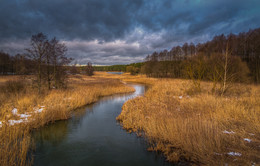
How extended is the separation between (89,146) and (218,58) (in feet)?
38.4

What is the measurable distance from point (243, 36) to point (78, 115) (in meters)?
38.3

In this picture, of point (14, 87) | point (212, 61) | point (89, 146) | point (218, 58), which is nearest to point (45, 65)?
point (14, 87)

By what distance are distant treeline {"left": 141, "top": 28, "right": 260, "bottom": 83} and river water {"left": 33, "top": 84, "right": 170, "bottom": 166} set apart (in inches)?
315

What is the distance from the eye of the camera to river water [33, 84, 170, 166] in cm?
440

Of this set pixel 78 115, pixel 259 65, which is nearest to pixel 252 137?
pixel 78 115

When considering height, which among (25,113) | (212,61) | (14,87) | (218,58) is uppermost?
(212,61)

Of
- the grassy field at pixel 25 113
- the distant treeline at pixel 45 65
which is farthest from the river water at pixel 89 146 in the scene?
the distant treeline at pixel 45 65

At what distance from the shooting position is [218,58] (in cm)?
1055

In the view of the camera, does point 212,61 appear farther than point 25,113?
Yes

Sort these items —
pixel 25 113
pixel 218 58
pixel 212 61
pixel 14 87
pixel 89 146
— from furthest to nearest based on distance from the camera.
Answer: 1. pixel 212 61
2. pixel 14 87
3. pixel 218 58
4. pixel 25 113
5. pixel 89 146

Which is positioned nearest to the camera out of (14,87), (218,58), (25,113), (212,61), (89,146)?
(89,146)

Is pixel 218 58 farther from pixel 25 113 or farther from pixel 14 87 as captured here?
pixel 14 87

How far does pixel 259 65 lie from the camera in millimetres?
22391

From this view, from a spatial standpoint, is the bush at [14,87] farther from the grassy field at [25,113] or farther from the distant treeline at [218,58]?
the distant treeline at [218,58]
